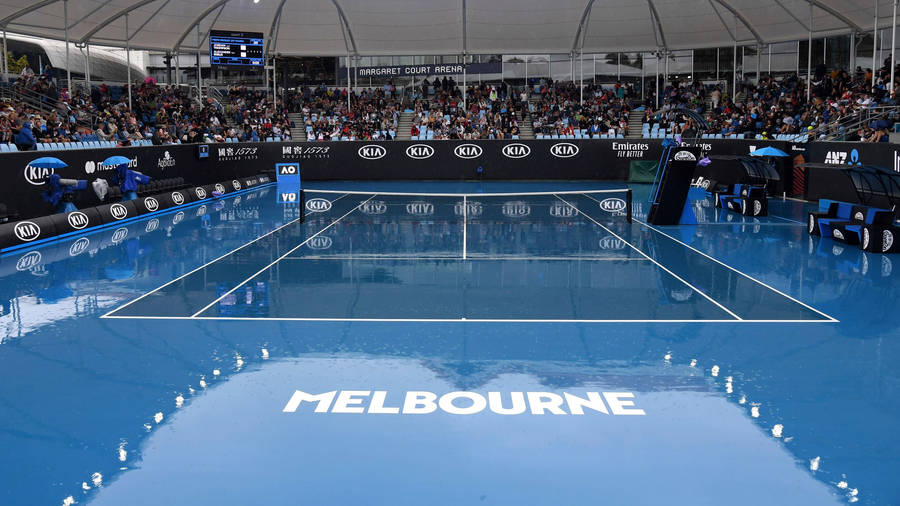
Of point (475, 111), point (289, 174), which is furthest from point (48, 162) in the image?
point (475, 111)

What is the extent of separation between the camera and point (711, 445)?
7109mm

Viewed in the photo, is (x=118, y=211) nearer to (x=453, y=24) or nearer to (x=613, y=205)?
(x=613, y=205)

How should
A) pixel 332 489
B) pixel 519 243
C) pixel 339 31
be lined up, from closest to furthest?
pixel 332 489 → pixel 519 243 → pixel 339 31

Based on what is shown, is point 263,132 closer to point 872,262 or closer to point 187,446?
point 872,262

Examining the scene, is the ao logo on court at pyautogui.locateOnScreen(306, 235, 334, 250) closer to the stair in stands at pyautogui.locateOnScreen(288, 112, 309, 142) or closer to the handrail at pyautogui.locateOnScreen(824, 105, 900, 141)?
the handrail at pyautogui.locateOnScreen(824, 105, 900, 141)

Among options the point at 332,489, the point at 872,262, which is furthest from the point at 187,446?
the point at 872,262

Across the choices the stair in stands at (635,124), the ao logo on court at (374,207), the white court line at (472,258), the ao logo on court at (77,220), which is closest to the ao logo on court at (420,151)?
the stair in stands at (635,124)

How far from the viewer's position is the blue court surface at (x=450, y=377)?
21.2ft

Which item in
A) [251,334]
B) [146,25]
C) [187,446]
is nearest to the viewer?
[187,446]

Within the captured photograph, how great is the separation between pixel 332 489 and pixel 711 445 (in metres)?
3.42

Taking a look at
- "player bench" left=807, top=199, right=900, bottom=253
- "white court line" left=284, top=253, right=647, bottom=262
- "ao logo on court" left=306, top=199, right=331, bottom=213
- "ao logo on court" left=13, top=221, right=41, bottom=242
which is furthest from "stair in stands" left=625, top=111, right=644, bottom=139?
"ao logo on court" left=13, top=221, right=41, bottom=242

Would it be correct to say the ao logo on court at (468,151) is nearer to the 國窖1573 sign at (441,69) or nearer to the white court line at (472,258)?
the 國窖1573 sign at (441,69)

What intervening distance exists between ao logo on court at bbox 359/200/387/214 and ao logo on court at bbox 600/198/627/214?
7.96 metres

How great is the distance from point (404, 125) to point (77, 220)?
27101mm
